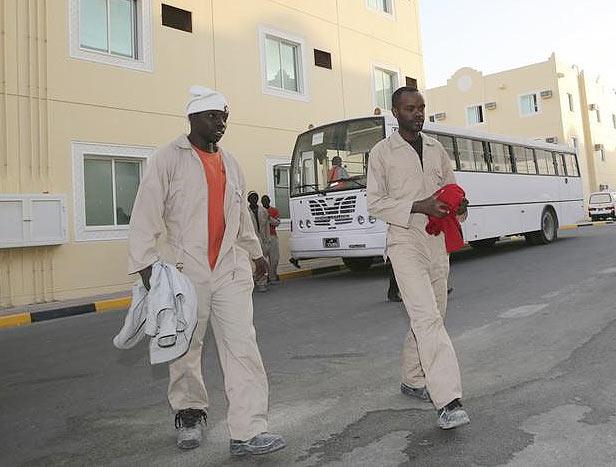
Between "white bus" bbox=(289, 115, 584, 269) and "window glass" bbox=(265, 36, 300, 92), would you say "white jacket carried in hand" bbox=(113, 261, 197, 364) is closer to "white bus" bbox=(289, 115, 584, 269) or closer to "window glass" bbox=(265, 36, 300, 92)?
"white bus" bbox=(289, 115, 584, 269)

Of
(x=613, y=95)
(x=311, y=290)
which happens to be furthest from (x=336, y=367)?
(x=613, y=95)

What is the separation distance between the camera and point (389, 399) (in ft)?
12.1

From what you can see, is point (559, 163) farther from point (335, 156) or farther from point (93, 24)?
point (93, 24)

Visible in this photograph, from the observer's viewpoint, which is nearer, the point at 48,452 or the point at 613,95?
the point at 48,452

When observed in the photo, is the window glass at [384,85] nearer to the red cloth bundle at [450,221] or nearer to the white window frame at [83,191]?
the white window frame at [83,191]

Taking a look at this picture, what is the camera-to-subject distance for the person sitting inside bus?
10.7 meters

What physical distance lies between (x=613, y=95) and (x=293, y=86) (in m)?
34.2

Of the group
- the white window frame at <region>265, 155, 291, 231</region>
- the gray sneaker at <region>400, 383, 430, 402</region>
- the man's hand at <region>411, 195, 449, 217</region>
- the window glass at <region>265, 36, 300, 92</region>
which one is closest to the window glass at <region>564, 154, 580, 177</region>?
the window glass at <region>265, 36, 300, 92</region>

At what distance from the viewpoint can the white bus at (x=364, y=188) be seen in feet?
34.5

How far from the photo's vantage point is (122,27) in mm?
11766

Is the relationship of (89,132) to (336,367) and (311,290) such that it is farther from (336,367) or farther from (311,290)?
(336,367)

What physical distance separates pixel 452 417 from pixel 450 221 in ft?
3.63

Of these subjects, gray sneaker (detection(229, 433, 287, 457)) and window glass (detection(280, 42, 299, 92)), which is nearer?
gray sneaker (detection(229, 433, 287, 457))

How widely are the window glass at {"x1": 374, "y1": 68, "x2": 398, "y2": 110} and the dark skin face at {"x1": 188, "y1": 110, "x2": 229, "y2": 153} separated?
50.4 feet
